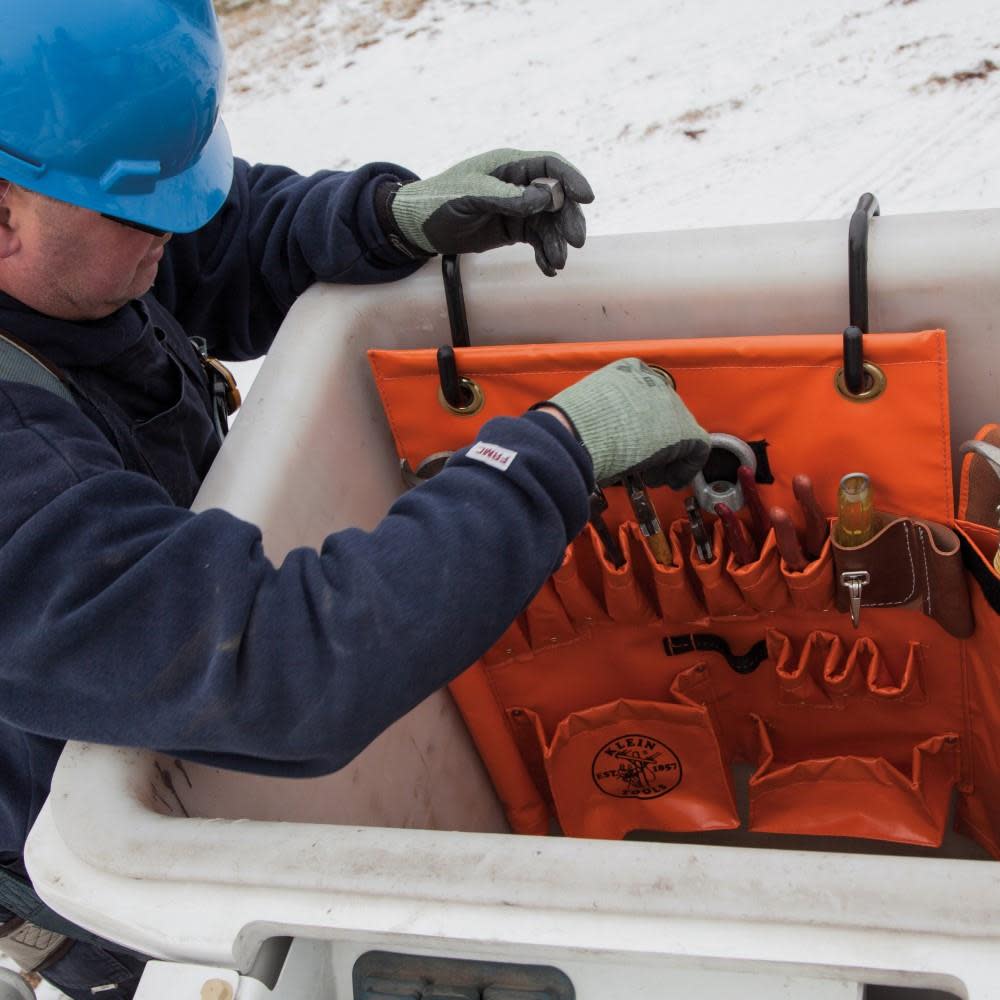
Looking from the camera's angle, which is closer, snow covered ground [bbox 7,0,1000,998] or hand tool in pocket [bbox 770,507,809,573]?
hand tool in pocket [bbox 770,507,809,573]

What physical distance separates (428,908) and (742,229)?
738mm

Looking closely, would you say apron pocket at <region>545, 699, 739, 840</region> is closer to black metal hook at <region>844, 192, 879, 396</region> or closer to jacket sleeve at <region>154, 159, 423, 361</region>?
black metal hook at <region>844, 192, 879, 396</region>

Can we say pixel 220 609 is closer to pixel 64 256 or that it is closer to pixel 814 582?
pixel 64 256

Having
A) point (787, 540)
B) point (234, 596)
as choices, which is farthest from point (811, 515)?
point (234, 596)

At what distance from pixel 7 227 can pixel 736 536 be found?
0.75 metres

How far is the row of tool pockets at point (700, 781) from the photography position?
134 centimetres

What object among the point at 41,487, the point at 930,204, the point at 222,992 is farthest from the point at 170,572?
the point at 930,204

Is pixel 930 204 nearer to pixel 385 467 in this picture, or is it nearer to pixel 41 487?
pixel 385 467

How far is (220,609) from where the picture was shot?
780 millimetres

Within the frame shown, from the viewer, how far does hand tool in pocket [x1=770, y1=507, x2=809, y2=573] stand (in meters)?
1.15

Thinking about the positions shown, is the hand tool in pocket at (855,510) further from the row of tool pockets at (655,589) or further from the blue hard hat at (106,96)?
the blue hard hat at (106,96)

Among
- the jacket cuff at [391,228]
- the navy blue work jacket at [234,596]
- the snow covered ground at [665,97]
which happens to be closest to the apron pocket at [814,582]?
the navy blue work jacket at [234,596]

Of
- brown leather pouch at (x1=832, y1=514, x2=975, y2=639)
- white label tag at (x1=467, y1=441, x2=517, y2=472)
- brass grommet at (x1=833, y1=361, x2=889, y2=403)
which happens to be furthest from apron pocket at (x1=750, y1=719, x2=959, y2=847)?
white label tag at (x1=467, y1=441, x2=517, y2=472)

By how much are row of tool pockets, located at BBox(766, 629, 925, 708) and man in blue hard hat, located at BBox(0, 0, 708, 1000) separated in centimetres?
36
